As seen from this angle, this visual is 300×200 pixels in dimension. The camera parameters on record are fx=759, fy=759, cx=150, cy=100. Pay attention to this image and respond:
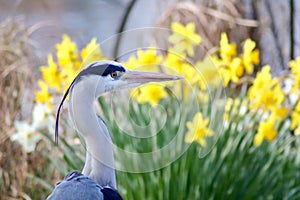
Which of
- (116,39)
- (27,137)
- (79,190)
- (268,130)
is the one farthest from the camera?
(116,39)

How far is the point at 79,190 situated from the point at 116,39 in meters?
2.67

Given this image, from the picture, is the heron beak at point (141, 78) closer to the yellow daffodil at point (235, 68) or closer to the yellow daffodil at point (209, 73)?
the yellow daffodil at point (209, 73)

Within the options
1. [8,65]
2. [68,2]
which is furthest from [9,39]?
[68,2]

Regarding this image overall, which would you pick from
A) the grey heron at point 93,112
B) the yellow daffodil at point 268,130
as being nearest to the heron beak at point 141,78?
the grey heron at point 93,112

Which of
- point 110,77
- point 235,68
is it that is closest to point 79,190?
point 110,77

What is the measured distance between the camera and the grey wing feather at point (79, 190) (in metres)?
1.87

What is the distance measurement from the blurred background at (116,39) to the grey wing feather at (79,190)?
1.20 m

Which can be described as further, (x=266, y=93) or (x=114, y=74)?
(x=266, y=93)

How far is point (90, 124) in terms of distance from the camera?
1.88 m

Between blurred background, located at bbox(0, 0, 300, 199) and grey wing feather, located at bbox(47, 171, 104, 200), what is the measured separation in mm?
1204

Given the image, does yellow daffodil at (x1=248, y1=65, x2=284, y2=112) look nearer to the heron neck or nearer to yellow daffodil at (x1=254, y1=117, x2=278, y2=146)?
yellow daffodil at (x1=254, y1=117, x2=278, y2=146)

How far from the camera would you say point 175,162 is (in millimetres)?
3164

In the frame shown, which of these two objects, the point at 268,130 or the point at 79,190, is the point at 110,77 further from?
the point at 268,130

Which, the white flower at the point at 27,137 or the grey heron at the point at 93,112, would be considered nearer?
the grey heron at the point at 93,112
